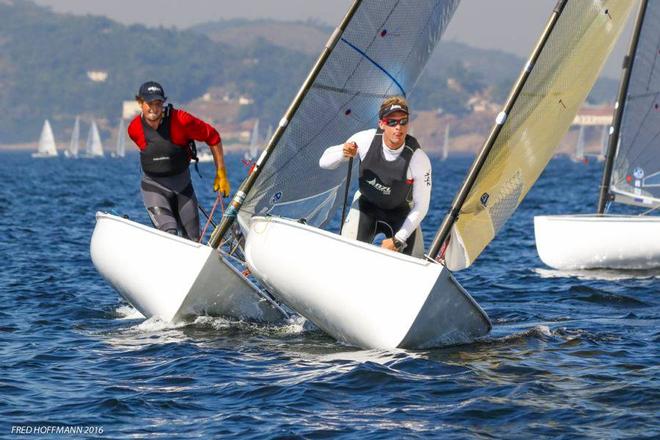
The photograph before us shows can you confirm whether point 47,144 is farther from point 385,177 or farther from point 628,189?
point 385,177

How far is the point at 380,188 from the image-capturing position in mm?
9508

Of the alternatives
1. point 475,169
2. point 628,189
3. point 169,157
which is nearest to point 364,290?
point 475,169

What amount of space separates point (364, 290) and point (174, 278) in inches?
75.8

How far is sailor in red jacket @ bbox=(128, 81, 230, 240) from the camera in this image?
35.0ft

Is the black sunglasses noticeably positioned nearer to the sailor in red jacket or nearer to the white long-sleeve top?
the white long-sleeve top

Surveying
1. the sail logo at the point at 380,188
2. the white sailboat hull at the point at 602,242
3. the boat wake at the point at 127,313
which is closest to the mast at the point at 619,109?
the white sailboat hull at the point at 602,242

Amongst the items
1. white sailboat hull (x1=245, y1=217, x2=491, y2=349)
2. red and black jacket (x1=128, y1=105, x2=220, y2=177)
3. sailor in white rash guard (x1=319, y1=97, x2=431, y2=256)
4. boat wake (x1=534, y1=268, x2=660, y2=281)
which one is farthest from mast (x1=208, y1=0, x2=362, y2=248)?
boat wake (x1=534, y1=268, x2=660, y2=281)

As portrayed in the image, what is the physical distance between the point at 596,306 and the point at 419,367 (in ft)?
14.3

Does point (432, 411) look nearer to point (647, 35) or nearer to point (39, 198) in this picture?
point (647, 35)

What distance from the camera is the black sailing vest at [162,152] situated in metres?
10.8

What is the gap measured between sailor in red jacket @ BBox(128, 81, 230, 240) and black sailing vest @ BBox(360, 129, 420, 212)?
1.55 meters

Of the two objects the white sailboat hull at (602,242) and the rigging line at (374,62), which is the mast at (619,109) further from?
the rigging line at (374,62)

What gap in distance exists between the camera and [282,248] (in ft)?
31.4

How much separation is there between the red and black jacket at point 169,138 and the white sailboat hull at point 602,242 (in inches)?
254
